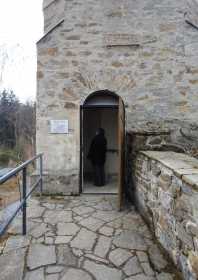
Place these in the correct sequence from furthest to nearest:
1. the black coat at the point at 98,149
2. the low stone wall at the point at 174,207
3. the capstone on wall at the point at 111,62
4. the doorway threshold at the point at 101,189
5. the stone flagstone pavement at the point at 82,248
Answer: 1. the black coat at the point at 98,149
2. the doorway threshold at the point at 101,189
3. the capstone on wall at the point at 111,62
4. the stone flagstone pavement at the point at 82,248
5. the low stone wall at the point at 174,207

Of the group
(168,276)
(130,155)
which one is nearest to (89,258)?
(168,276)

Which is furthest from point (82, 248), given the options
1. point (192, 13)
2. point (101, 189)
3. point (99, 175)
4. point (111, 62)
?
point (192, 13)

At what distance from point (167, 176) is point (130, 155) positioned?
6.60 ft

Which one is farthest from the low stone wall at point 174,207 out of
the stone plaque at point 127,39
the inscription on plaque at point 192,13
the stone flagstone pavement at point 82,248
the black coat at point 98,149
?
the inscription on plaque at point 192,13

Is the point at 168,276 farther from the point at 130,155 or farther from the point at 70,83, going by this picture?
the point at 70,83

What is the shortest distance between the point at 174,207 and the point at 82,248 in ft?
4.07

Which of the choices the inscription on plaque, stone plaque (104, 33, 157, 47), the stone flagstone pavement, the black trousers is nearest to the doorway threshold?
the black trousers

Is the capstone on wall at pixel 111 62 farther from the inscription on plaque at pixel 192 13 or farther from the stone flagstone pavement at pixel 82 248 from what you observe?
the stone flagstone pavement at pixel 82 248

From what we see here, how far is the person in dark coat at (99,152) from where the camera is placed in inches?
221

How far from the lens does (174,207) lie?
232cm

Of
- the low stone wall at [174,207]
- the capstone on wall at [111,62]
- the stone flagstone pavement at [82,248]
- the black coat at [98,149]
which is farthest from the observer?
the black coat at [98,149]

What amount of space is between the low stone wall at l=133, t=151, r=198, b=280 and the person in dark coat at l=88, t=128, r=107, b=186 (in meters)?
2.22

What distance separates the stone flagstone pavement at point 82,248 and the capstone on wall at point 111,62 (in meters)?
1.38

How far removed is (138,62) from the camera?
496 centimetres
